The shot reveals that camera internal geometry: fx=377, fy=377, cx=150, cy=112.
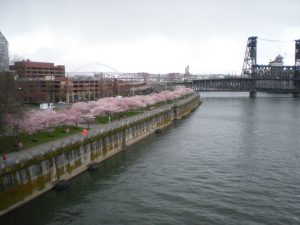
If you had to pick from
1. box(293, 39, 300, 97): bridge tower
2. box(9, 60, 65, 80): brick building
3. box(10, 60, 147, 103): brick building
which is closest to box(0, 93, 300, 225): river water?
box(10, 60, 147, 103): brick building

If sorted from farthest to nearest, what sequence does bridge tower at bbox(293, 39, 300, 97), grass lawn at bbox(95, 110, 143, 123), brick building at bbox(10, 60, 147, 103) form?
bridge tower at bbox(293, 39, 300, 97) → brick building at bbox(10, 60, 147, 103) → grass lawn at bbox(95, 110, 143, 123)

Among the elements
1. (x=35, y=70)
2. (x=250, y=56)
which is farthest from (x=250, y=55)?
(x=35, y=70)

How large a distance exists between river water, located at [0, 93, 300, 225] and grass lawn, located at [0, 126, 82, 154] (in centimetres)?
474

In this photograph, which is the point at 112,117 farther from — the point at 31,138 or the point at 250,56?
the point at 250,56

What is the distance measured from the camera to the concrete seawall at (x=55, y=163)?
Result: 21906mm

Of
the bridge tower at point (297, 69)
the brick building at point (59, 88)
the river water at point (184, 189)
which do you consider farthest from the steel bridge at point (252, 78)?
the river water at point (184, 189)

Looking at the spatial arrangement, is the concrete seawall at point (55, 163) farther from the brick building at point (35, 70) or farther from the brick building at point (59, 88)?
the brick building at point (35, 70)

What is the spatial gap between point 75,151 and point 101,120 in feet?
60.7

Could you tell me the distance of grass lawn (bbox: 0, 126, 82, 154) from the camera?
27748mm

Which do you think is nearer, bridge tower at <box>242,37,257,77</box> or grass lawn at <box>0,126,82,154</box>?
grass lawn at <box>0,126,82,154</box>

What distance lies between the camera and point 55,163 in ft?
88.1

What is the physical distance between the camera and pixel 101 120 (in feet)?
159

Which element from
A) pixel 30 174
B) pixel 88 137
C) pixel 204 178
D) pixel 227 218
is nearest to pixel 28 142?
pixel 88 137

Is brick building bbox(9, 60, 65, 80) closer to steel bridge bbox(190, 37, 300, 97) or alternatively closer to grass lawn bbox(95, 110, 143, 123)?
steel bridge bbox(190, 37, 300, 97)
